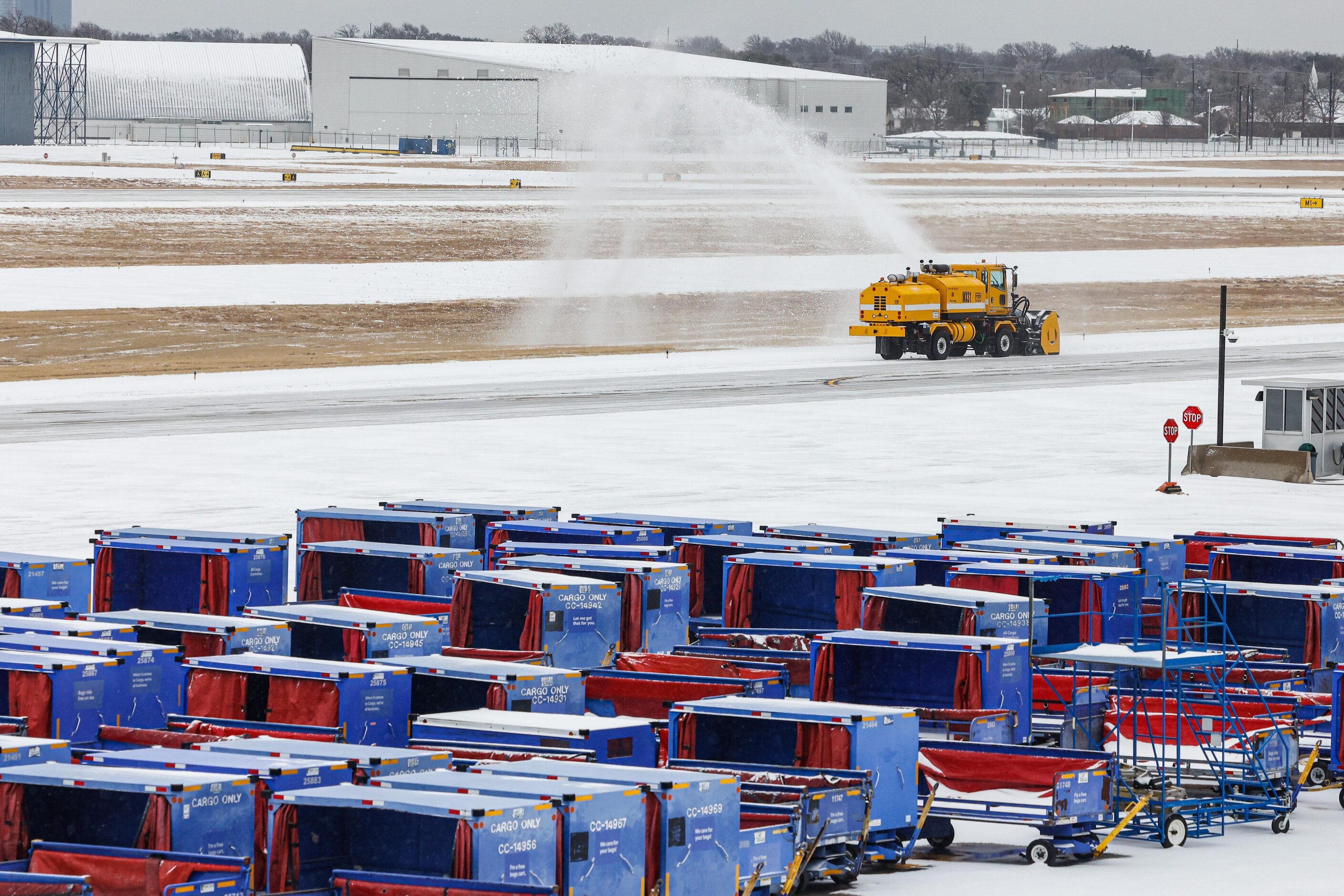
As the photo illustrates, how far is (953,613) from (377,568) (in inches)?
367

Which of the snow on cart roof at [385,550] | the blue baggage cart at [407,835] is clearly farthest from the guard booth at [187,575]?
the blue baggage cart at [407,835]

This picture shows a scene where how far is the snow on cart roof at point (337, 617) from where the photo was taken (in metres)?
24.5

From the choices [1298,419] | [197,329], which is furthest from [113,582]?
[197,329]

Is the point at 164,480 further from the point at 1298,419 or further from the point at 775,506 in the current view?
the point at 1298,419

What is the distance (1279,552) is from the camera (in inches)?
1203

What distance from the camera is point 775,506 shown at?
4228cm

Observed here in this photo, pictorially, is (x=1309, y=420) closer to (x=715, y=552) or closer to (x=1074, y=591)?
(x=715, y=552)

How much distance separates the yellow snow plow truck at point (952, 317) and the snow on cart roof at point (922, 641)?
5032 centimetres

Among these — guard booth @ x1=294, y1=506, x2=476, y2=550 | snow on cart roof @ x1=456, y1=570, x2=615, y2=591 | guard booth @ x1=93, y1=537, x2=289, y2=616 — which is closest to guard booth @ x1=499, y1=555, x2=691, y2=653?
snow on cart roof @ x1=456, y1=570, x2=615, y2=591

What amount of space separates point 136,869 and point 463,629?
1147 centimetres

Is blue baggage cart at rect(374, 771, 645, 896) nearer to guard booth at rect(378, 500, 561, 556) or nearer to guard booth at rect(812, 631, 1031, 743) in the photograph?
guard booth at rect(812, 631, 1031, 743)

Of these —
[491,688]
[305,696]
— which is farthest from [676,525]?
[305,696]

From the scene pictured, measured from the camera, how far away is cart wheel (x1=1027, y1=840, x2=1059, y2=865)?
65.1 feet

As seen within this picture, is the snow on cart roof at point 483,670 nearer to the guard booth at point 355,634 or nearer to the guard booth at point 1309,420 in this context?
the guard booth at point 355,634
